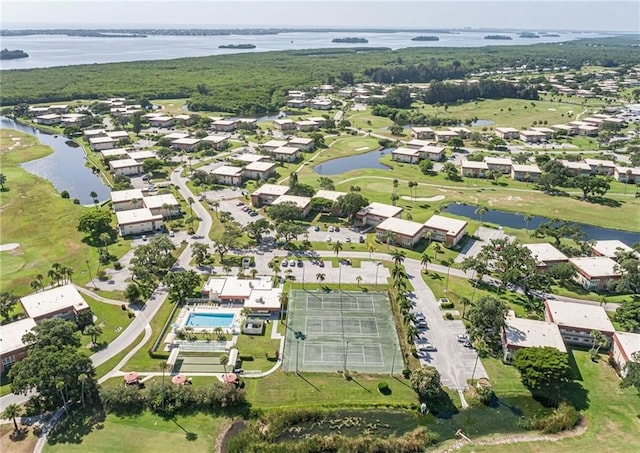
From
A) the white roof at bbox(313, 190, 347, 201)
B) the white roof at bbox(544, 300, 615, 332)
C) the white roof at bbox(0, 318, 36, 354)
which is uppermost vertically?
the white roof at bbox(0, 318, 36, 354)

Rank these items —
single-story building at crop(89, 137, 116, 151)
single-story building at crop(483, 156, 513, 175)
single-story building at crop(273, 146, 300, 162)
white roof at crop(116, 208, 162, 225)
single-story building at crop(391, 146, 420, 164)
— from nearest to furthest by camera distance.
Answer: white roof at crop(116, 208, 162, 225)
single-story building at crop(483, 156, 513, 175)
single-story building at crop(273, 146, 300, 162)
single-story building at crop(391, 146, 420, 164)
single-story building at crop(89, 137, 116, 151)

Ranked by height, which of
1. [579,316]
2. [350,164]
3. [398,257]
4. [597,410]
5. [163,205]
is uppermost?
[398,257]

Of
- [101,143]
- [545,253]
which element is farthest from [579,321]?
[101,143]

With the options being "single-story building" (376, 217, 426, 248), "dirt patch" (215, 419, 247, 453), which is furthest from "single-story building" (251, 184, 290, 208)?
"dirt patch" (215, 419, 247, 453)

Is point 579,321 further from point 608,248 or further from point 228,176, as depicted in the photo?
point 228,176

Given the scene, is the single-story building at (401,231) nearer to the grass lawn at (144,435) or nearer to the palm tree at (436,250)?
the palm tree at (436,250)

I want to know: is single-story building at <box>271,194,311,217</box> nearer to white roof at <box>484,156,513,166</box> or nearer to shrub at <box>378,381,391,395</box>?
shrub at <box>378,381,391,395</box>

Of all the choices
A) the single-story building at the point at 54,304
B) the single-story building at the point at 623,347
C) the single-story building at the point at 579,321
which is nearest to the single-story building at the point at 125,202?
the single-story building at the point at 54,304

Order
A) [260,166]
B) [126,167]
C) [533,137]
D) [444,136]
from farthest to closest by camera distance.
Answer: [444,136]
[533,137]
[260,166]
[126,167]
